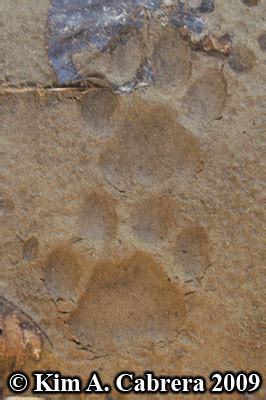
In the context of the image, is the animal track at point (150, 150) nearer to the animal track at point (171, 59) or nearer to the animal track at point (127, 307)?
the animal track at point (171, 59)

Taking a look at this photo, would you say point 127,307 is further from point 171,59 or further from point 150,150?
point 171,59

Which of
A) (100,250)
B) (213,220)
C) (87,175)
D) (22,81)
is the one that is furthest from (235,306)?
(22,81)

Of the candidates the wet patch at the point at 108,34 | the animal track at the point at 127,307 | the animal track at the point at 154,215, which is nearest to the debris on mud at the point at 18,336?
the animal track at the point at 127,307

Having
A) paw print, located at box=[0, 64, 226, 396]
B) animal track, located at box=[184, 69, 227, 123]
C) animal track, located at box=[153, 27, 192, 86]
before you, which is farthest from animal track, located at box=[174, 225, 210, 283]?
animal track, located at box=[153, 27, 192, 86]

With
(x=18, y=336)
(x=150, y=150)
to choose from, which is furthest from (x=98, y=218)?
(x=18, y=336)

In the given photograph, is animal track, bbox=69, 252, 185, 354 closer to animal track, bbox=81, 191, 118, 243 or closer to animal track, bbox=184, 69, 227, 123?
animal track, bbox=81, 191, 118, 243
